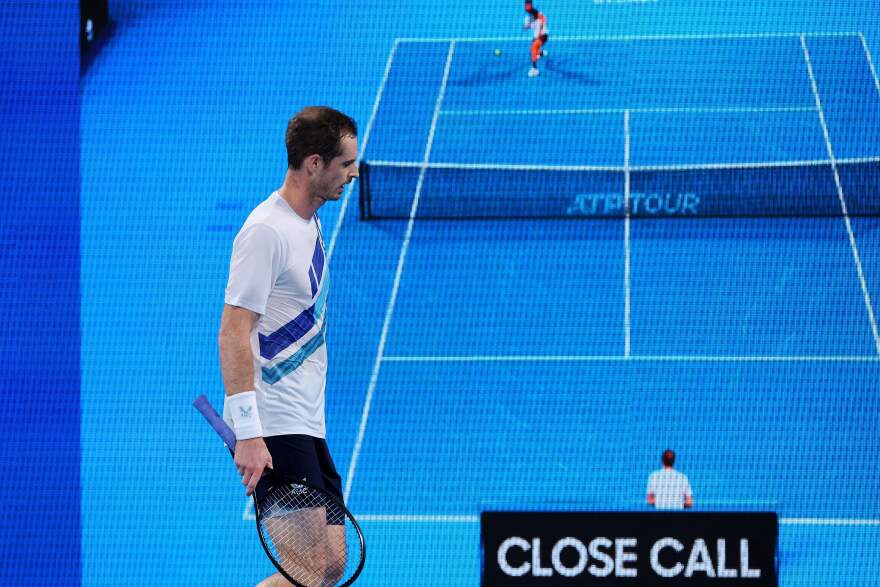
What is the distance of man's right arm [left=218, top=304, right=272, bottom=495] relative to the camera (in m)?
3.06

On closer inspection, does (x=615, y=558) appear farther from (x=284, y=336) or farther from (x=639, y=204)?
(x=639, y=204)

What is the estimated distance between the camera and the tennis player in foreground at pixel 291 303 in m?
3.14

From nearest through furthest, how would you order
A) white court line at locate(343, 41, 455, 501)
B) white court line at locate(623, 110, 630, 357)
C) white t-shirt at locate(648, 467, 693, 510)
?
white t-shirt at locate(648, 467, 693, 510) → white court line at locate(343, 41, 455, 501) → white court line at locate(623, 110, 630, 357)

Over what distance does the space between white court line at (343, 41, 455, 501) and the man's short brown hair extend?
4.42 metres

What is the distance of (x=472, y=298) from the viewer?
30.1 feet

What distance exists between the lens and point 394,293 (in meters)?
9.19

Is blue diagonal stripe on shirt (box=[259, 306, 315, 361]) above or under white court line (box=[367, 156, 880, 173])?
under

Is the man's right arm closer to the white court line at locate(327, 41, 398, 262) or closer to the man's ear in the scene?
the man's ear

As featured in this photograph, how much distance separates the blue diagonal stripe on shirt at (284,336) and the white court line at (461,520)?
399cm

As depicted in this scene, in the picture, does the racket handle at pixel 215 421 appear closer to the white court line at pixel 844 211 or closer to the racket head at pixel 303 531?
the racket head at pixel 303 531

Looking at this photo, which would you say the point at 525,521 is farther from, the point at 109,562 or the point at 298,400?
the point at 109,562

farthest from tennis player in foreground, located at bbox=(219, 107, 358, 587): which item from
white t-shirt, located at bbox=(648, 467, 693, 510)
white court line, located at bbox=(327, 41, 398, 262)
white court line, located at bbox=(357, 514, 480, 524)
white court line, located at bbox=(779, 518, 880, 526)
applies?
white court line, located at bbox=(327, 41, 398, 262)

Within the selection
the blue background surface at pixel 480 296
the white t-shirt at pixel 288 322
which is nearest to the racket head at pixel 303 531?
the white t-shirt at pixel 288 322

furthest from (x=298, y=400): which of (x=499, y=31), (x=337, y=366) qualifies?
(x=499, y=31)
